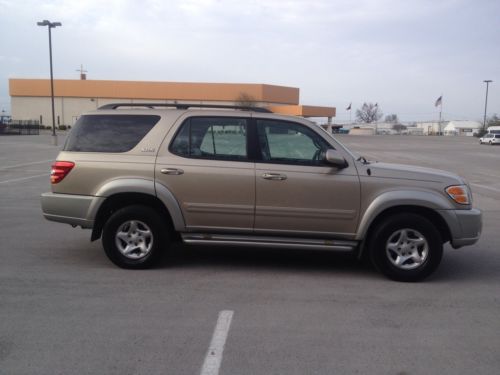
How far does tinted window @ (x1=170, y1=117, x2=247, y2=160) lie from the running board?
0.94 meters

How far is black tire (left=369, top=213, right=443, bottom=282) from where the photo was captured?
531 centimetres

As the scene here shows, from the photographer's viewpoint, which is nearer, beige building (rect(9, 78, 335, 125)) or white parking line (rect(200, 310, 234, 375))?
white parking line (rect(200, 310, 234, 375))

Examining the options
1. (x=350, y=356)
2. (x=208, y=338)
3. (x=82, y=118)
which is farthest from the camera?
(x=82, y=118)

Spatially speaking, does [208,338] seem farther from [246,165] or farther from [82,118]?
[82,118]

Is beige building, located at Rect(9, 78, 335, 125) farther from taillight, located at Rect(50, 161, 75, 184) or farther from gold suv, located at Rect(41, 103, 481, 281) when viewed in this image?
taillight, located at Rect(50, 161, 75, 184)

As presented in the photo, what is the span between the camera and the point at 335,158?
523 cm

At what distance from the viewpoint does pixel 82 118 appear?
5.84 meters

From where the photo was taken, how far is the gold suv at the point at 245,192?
17.5 ft

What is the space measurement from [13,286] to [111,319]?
4.98 ft

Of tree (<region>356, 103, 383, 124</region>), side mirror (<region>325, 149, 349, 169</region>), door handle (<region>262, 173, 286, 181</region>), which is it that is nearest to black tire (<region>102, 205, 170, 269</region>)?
door handle (<region>262, 173, 286, 181</region>)

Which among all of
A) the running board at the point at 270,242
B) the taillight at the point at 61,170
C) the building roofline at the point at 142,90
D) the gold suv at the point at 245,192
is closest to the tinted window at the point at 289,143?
the gold suv at the point at 245,192

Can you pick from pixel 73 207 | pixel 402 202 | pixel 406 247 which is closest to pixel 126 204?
pixel 73 207

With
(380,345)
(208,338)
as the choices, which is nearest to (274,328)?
(208,338)

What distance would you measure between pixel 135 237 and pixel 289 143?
215cm
